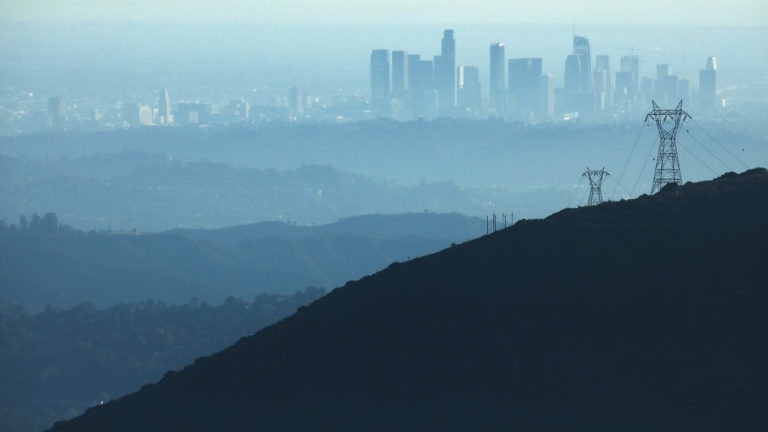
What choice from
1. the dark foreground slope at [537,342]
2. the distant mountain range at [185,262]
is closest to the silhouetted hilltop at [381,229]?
the distant mountain range at [185,262]

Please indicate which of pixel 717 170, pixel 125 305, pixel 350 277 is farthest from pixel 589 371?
pixel 717 170

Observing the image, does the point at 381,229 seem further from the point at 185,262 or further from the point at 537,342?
the point at 537,342

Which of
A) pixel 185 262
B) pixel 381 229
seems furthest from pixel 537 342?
pixel 381 229

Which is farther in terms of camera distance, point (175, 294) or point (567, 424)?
point (175, 294)

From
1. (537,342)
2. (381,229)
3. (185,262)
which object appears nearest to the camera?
(537,342)

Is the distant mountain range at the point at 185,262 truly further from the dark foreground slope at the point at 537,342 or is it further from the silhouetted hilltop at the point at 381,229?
the dark foreground slope at the point at 537,342

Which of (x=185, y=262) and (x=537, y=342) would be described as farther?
(x=185, y=262)

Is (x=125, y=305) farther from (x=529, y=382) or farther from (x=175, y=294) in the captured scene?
(x=529, y=382)
